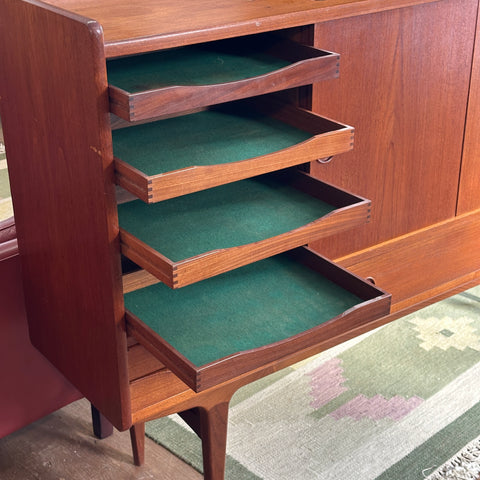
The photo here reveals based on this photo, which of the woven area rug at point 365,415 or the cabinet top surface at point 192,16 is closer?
the cabinet top surface at point 192,16

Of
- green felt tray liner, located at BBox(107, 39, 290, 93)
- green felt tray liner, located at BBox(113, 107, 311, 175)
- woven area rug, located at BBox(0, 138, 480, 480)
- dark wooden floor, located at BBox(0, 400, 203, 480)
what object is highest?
green felt tray liner, located at BBox(107, 39, 290, 93)

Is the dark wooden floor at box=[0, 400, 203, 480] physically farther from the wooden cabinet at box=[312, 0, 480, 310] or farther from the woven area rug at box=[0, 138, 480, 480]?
the wooden cabinet at box=[312, 0, 480, 310]

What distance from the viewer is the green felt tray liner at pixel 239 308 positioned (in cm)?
106

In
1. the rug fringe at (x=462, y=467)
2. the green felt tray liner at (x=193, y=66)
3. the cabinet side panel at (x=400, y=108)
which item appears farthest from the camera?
the rug fringe at (x=462, y=467)

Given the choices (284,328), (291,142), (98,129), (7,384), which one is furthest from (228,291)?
(7,384)

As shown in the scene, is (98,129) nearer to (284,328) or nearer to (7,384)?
(284,328)

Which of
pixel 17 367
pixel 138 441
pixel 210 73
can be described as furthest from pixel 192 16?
pixel 138 441

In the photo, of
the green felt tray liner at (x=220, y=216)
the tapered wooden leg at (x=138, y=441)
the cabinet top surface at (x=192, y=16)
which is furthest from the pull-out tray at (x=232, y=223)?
the tapered wooden leg at (x=138, y=441)

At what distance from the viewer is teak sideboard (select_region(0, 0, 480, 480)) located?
0.95 metres

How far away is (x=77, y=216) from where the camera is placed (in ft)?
3.38

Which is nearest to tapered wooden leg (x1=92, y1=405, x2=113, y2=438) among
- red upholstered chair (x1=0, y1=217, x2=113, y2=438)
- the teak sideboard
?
red upholstered chair (x1=0, y1=217, x2=113, y2=438)

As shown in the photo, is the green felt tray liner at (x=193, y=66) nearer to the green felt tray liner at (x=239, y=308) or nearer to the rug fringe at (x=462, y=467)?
the green felt tray liner at (x=239, y=308)

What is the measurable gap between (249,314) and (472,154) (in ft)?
1.88

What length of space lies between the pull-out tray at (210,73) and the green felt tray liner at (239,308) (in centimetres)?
30
